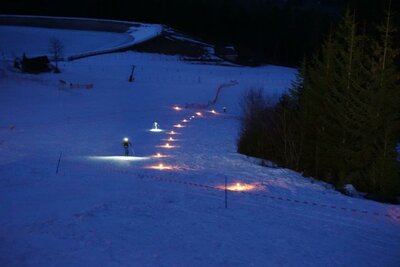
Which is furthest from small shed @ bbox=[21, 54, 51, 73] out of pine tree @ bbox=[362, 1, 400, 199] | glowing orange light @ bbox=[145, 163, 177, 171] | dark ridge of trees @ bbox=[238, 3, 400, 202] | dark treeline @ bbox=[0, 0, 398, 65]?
dark treeline @ bbox=[0, 0, 398, 65]

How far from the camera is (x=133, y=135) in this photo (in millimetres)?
25969

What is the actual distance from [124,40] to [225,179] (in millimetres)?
59884

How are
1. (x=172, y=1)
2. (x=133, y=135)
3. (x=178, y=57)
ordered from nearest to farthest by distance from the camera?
(x=133, y=135)
(x=178, y=57)
(x=172, y=1)

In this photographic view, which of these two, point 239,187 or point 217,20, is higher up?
point 217,20

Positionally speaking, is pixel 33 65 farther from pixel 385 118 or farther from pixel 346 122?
pixel 385 118

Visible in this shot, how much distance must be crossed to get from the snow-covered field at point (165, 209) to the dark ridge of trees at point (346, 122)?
5.55ft

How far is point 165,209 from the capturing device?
460 inches

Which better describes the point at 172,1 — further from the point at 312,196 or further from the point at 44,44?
the point at 312,196

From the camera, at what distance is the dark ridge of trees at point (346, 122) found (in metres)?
16.8

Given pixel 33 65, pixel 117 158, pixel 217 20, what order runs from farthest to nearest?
pixel 217 20 < pixel 33 65 < pixel 117 158

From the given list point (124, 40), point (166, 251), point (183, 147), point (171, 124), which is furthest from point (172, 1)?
point (166, 251)

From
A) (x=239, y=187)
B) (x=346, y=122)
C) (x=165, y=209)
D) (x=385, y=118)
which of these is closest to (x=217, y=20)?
(x=346, y=122)

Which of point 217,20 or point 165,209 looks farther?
point 217,20

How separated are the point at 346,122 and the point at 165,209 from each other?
905cm
